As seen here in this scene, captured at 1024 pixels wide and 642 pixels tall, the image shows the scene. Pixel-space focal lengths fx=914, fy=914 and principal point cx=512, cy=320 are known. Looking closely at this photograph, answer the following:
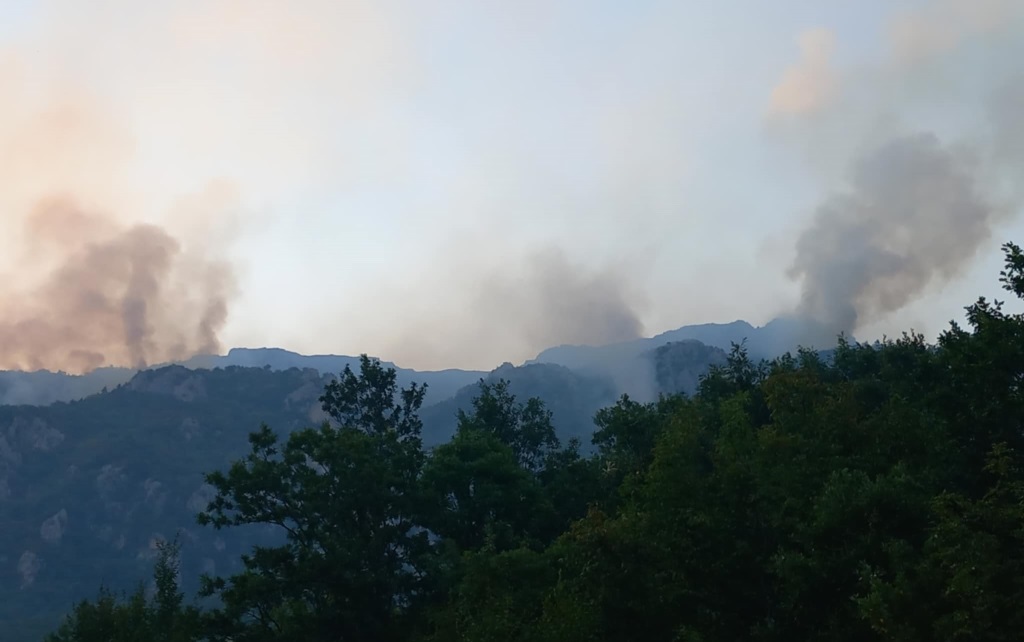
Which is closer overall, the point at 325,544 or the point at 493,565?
the point at 493,565

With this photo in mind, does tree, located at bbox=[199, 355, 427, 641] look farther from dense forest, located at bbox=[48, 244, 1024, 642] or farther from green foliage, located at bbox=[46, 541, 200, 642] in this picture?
green foliage, located at bbox=[46, 541, 200, 642]

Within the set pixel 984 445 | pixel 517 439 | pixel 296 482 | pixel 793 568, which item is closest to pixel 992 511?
pixel 793 568

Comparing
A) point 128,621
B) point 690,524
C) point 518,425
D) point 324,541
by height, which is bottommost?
point 690,524

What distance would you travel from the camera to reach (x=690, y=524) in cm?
3878

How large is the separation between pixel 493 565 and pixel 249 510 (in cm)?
2299

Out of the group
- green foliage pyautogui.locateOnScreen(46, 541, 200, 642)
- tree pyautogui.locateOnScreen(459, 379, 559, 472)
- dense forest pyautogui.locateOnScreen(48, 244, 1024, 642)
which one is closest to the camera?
dense forest pyautogui.locateOnScreen(48, 244, 1024, 642)

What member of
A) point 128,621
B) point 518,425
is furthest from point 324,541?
point 518,425

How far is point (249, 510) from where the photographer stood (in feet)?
200

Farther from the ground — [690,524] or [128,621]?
[128,621]

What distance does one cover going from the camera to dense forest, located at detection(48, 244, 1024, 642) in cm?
3047

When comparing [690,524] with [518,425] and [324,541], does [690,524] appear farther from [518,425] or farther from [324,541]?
[518,425]

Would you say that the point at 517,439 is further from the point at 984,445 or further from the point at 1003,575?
the point at 1003,575

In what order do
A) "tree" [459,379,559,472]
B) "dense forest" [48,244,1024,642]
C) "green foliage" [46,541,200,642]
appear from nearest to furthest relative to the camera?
"dense forest" [48,244,1024,642]
"green foliage" [46,541,200,642]
"tree" [459,379,559,472]

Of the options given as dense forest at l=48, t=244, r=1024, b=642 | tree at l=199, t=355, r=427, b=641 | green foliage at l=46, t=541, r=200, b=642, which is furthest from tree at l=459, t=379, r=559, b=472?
green foliage at l=46, t=541, r=200, b=642
